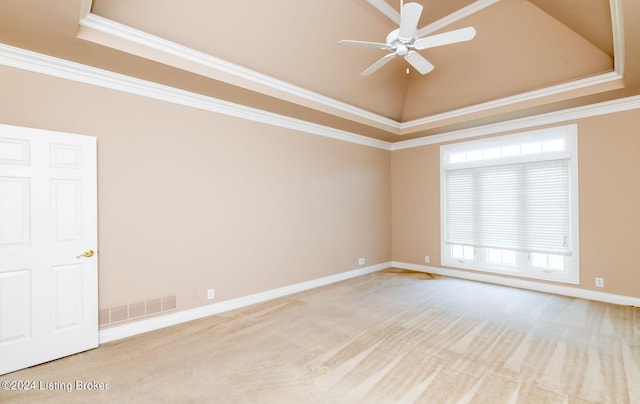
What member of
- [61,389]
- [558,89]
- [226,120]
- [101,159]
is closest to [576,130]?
[558,89]

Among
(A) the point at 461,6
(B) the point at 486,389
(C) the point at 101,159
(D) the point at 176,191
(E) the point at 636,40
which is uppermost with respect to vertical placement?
(A) the point at 461,6

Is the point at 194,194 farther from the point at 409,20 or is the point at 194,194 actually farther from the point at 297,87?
the point at 409,20

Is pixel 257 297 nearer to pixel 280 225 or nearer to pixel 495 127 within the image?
pixel 280 225

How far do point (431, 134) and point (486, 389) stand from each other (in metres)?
4.83

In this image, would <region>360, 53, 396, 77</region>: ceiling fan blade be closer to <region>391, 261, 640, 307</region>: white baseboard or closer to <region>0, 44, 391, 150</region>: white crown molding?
<region>0, 44, 391, 150</region>: white crown molding

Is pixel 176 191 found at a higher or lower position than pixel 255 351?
higher

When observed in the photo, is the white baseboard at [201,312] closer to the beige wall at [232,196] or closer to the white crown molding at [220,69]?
the beige wall at [232,196]

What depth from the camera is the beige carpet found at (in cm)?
228

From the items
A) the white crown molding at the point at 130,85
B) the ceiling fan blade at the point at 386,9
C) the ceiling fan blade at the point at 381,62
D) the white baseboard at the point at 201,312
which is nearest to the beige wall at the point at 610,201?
the ceiling fan blade at the point at 386,9

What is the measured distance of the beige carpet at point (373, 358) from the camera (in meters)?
2.28

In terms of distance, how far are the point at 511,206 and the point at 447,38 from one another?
152 inches

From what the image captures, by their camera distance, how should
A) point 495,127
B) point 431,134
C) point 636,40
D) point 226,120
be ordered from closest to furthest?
point 636,40 < point 226,120 < point 495,127 < point 431,134

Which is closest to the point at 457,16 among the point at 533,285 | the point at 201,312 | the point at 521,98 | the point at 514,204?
the point at 521,98

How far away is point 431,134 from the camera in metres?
6.11
